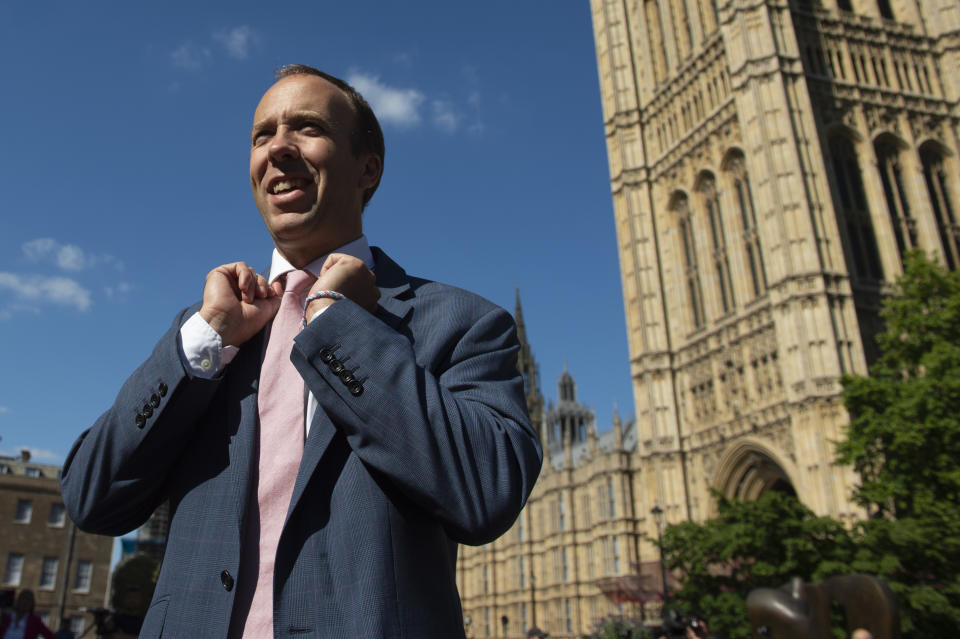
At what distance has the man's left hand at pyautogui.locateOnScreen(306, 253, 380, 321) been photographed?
1500 mm

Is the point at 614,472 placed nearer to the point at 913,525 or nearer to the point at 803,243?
the point at 803,243

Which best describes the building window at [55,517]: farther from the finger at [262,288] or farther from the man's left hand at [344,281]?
the man's left hand at [344,281]

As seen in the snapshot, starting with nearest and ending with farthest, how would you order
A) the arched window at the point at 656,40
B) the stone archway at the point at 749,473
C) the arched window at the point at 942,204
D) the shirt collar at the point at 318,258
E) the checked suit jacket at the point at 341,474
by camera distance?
the checked suit jacket at the point at 341,474 < the shirt collar at the point at 318,258 < the stone archway at the point at 749,473 < the arched window at the point at 942,204 < the arched window at the point at 656,40

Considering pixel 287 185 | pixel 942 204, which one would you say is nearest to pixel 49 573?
pixel 287 185

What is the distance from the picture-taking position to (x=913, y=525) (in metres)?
17.0

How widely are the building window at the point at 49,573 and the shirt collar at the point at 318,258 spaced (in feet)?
118

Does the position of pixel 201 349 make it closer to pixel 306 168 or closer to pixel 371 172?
pixel 306 168

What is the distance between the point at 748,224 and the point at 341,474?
32.2 meters

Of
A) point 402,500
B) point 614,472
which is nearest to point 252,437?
point 402,500

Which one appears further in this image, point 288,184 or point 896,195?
point 896,195

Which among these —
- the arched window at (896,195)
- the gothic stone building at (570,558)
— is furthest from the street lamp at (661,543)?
the arched window at (896,195)

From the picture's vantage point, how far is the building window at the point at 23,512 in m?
31.7

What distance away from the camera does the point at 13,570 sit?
3095cm

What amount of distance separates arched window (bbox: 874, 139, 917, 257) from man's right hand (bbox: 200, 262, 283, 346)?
3248 centimetres
